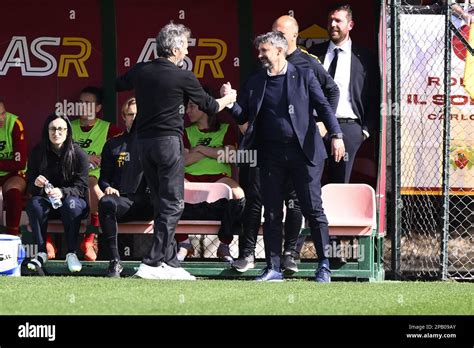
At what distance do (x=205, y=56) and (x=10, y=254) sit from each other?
10.8 ft

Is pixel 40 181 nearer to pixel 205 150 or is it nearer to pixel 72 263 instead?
pixel 72 263

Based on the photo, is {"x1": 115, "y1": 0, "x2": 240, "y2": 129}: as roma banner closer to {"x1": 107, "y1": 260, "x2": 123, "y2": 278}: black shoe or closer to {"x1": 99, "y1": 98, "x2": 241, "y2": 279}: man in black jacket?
{"x1": 99, "y1": 98, "x2": 241, "y2": 279}: man in black jacket

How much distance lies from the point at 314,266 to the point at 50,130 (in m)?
2.60

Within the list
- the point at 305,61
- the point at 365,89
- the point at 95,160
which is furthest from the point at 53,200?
the point at 365,89

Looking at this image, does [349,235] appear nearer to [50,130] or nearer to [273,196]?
[273,196]

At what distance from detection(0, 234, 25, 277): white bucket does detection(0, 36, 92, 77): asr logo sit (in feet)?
8.96

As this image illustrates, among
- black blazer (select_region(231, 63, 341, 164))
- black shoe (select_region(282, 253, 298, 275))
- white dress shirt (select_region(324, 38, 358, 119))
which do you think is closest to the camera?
black blazer (select_region(231, 63, 341, 164))

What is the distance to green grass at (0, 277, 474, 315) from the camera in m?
8.74

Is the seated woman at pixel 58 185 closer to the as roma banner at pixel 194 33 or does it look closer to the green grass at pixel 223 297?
the green grass at pixel 223 297

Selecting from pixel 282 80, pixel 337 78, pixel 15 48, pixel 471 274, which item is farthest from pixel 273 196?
pixel 15 48

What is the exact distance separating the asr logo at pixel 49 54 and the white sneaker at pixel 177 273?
3.14 m

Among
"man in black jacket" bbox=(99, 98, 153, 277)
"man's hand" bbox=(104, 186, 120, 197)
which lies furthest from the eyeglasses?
"man's hand" bbox=(104, 186, 120, 197)

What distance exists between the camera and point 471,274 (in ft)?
43.1
